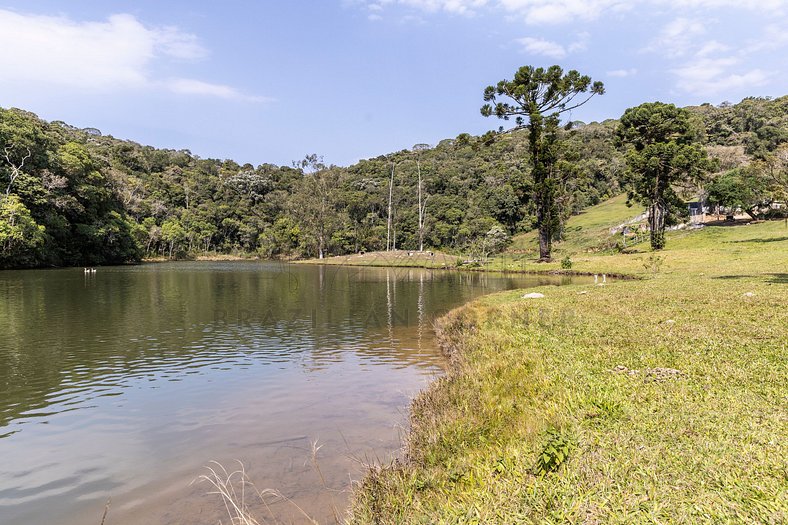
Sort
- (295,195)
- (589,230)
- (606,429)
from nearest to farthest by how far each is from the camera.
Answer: (606,429), (589,230), (295,195)

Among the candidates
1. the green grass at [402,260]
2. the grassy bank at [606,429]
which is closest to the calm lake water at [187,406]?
the grassy bank at [606,429]

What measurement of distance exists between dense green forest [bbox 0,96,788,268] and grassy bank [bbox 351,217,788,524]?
4386cm

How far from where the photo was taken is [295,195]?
398 ft

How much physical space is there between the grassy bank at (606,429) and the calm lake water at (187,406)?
5.01 feet

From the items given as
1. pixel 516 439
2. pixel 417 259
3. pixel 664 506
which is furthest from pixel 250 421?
pixel 417 259

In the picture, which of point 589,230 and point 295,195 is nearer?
point 589,230

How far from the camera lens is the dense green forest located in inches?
2562

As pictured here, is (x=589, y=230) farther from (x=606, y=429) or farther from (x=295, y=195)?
(x=606, y=429)

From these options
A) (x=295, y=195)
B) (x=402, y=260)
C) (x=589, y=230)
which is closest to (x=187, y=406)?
(x=402, y=260)

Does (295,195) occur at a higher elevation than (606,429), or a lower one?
higher

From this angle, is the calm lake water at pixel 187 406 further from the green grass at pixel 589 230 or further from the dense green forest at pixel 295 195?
the green grass at pixel 589 230

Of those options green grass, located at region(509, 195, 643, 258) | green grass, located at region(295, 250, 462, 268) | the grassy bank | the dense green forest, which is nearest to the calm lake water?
the grassy bank

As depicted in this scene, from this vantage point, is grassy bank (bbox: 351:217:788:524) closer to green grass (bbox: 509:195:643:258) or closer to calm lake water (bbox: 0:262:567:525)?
calm lake water (bbox: 0:262:567:525)

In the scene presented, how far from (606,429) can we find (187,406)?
9.65m
